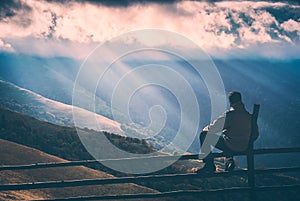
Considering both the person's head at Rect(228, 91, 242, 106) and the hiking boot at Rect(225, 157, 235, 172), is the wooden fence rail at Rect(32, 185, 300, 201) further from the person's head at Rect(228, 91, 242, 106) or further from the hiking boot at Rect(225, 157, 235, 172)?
the person's head at Rect(228, 91, 242, 106)

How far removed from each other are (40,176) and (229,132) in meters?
10.1

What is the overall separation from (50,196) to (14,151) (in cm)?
780

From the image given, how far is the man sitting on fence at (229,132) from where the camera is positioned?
1254 centimetres

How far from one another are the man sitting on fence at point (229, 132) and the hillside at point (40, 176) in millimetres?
6651

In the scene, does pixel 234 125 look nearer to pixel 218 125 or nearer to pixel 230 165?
pixel 218 125

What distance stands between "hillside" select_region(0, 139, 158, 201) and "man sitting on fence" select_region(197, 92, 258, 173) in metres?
6.65

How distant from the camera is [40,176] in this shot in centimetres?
1891

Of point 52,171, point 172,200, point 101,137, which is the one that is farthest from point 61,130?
point 172,200

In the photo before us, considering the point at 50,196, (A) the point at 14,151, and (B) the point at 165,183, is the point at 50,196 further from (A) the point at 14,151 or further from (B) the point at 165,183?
(B) the point at 165,183

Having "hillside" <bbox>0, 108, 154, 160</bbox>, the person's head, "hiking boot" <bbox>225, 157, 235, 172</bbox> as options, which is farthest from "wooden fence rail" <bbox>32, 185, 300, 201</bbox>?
"hillside" <bbox>0, 108, 154, 160</bbox>

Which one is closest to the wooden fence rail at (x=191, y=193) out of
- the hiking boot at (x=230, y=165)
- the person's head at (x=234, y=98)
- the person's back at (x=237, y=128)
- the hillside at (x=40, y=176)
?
the hiking boot at (x=230, y=165)

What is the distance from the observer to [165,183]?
86.9ft

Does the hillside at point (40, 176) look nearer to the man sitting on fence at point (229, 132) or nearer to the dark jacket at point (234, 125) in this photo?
the man sitting on fence at point (229, 132)

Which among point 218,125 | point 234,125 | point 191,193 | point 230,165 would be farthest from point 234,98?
point 191,193
